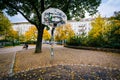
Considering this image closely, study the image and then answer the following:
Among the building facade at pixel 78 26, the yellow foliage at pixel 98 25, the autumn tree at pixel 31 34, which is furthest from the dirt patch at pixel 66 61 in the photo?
the building facade at pixel 78 26

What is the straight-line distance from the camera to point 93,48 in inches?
753

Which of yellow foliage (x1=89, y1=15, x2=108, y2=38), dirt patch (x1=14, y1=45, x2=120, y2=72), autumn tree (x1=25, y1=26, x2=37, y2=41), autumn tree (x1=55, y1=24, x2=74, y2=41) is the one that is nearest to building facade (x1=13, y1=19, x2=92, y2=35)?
autumn tree (x1=25, y1=26, x2=37, y2=41)

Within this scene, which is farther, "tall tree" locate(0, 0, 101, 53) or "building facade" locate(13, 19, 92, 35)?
"building facade" locate(13, 19, 92, 35)

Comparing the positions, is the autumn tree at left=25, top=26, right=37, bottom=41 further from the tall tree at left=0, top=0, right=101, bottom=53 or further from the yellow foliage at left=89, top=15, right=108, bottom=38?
the tall tree at left=0, top=0, right=101, bottom=53

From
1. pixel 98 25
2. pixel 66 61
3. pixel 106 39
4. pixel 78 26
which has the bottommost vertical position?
pixel 66 61

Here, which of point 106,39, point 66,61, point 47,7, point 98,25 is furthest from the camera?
point 98,25

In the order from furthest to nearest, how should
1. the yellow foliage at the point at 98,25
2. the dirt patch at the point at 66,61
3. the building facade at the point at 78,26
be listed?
the building facade at the point at 78,26, the yellow foliage at the point at 98,25, the dirt patch at the point at 66,61

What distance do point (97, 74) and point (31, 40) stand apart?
60305 millimetres

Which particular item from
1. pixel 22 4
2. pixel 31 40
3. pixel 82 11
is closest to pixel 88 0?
pixel 82 11

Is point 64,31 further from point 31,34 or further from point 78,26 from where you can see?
point 78,26

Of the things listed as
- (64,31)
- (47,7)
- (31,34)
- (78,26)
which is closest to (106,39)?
(47,7)

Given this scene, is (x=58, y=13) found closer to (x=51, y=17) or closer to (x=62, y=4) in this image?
(x=51, y=17)

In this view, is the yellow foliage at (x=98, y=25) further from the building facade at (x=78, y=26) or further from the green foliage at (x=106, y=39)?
the building facade at (x=78, y=26)

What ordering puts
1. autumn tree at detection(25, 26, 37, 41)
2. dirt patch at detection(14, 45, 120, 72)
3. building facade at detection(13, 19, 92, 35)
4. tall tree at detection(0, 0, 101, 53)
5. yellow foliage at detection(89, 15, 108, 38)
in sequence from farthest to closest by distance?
building facade at detection(13, 19, 92, 35) < autumn tree at detection(25, 26, 37, 41) < yellow foliage at detection(89, 15, 108, 38) < tall tree at detection(0, 0, 101, 53) < dirt patch at detection(14, 45, 120, 72)
